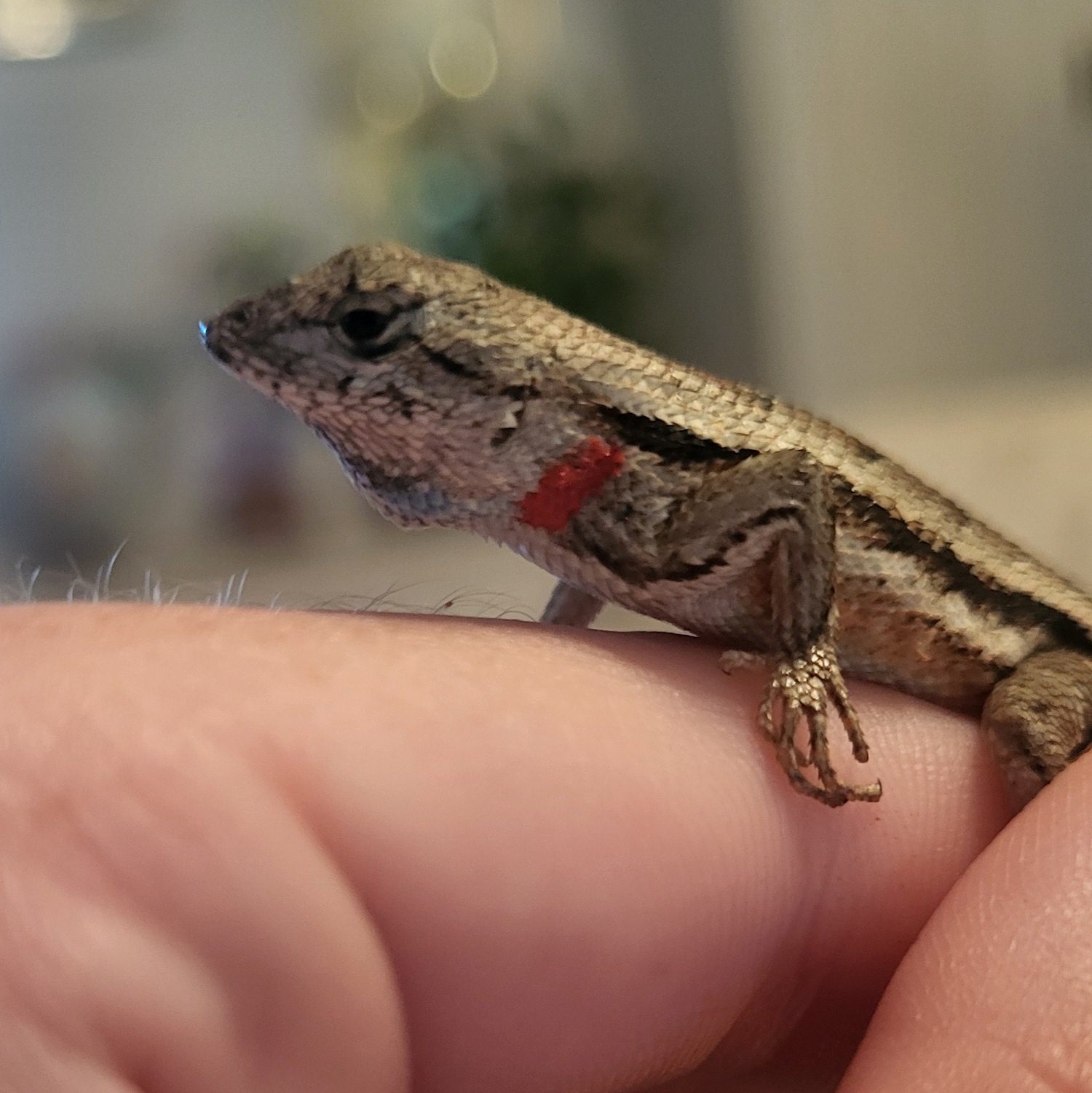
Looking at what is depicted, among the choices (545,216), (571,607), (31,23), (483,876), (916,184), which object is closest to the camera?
(483,876)

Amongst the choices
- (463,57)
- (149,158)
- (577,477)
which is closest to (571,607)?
(577,477)

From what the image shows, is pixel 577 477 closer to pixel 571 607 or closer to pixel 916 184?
pixel 571 607

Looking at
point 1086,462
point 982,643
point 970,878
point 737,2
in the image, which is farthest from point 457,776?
point 737,2

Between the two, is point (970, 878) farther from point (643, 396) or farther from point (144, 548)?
point (144, 548)

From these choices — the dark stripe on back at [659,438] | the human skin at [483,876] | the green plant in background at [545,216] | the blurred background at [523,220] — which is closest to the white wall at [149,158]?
the blurred background at [523,220]

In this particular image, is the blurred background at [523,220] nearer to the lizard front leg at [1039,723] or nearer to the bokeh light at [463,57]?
the bokeh light at [463,57]
